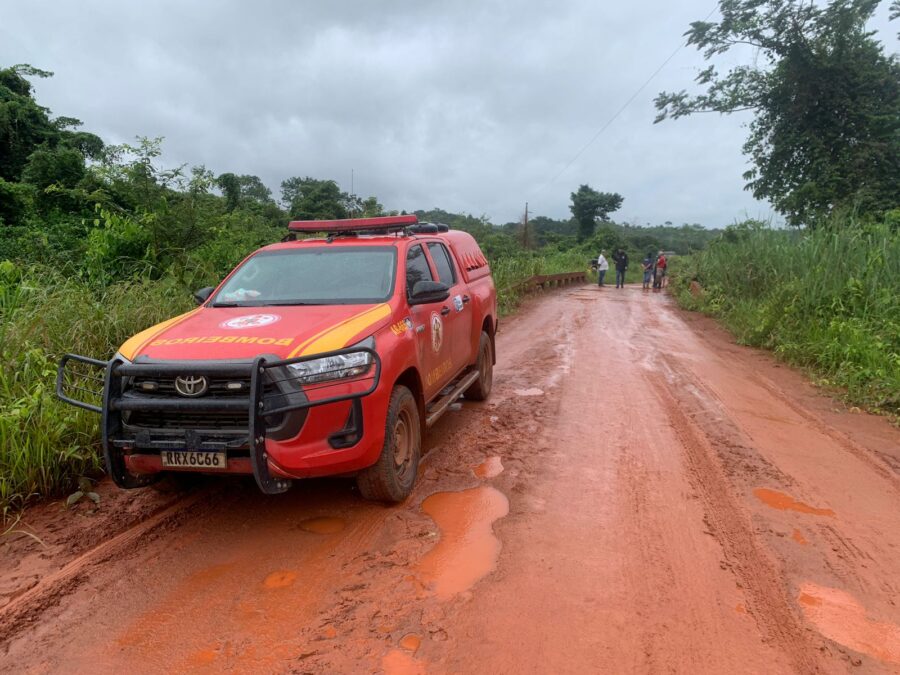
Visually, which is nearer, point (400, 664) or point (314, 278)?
point (400, 664)

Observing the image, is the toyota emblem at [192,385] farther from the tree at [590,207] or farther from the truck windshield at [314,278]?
the tree at [590,207]

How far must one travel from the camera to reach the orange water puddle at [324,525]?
374cm

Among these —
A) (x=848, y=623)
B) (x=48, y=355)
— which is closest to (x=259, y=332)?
(x=48, y=355)

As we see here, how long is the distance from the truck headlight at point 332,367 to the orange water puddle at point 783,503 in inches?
115

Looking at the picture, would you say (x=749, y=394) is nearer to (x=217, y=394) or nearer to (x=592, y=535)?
(x=592, y=535)

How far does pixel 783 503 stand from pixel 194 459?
12.7 ft

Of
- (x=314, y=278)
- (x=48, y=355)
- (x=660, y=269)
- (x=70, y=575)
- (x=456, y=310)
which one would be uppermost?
(x=314, y=278)

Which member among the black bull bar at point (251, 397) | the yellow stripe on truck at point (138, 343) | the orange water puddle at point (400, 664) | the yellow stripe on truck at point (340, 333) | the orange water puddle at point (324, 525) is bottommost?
the orange water puddle at point (400, 664)

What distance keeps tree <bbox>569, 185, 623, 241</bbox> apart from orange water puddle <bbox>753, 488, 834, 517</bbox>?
4851cm

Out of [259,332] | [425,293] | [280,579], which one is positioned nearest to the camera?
[280,579]

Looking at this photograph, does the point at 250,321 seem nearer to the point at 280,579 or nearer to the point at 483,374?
the point at 280,579

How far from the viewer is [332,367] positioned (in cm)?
350

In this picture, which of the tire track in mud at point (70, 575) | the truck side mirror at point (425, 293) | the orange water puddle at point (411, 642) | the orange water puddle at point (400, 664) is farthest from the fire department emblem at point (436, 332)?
the orange water puddle at point (400, 664)

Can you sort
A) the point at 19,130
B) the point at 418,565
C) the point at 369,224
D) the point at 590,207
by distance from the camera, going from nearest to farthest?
1. the point at 418,565
2. the point at 369,224
3. the point at 19,130
4. the point at 590,207
